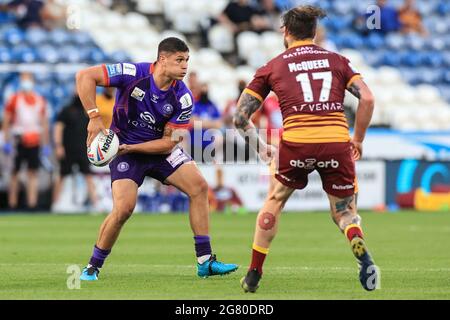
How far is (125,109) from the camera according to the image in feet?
32.5

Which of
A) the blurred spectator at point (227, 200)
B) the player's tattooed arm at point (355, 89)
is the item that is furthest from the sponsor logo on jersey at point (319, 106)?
the blurred spectator at point (227, 200)

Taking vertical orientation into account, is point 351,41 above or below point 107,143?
above

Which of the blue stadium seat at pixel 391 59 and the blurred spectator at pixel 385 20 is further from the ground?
the blurred spectator at pixel 385 20

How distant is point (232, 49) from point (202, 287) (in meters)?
16.1

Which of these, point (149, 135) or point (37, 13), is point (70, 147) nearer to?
point (37, 13)

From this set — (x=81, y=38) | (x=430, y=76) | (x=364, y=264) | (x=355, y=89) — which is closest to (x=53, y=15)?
(x=81, y=38)

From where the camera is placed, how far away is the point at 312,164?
8.40 m

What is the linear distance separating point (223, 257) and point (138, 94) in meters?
2.89

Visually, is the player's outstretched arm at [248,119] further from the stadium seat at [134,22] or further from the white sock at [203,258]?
the stadium seat at [134,22]

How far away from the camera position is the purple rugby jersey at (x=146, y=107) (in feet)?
32.2

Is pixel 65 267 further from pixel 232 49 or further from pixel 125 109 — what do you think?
pixel 232 49

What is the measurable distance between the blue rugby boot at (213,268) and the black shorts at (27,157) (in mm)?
10044

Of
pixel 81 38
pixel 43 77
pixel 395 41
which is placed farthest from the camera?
pixel 395 41

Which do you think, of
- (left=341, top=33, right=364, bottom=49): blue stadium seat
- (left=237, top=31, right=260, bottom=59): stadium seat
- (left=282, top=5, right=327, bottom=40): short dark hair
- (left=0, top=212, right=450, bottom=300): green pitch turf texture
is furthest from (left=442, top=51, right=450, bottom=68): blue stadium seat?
(left=282, top=5, right=327, bottom=40): short dark hair
